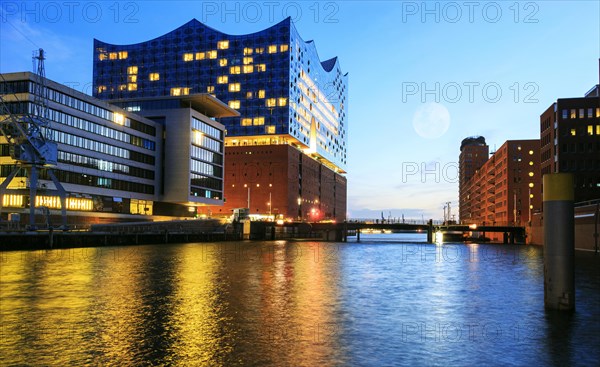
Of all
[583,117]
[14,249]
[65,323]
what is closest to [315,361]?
[65,323]

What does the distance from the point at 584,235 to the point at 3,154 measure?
10280 centimetres

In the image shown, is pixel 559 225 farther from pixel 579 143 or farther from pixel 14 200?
pixel 579 143

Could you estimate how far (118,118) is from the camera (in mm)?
127438

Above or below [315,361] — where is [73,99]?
above

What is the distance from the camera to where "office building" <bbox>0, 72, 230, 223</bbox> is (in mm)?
102812

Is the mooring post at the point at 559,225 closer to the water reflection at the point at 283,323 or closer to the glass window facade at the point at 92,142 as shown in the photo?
the water reflection at the point at 283,323

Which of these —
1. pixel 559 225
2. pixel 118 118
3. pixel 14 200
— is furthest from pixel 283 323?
pixel 118 118

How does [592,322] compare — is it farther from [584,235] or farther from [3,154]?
[3,154]

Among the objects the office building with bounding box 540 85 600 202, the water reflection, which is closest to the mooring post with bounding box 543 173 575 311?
the water reflection

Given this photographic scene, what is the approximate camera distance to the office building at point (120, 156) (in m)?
103

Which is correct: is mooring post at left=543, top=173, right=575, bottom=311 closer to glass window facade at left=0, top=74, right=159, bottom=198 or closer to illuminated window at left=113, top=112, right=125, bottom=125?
glass window facade at left=0, top=74, right=159, bottom=198

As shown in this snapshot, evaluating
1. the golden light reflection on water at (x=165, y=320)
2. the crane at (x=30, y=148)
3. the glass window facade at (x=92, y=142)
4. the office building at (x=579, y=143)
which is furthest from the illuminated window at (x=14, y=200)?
the office building at (x=579, y=143)

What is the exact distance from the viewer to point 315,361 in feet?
46.3

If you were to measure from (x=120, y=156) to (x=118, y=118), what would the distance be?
8.74 metres
